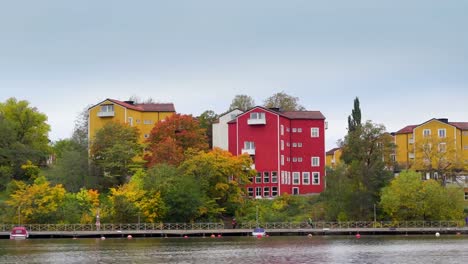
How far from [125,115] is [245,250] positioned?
53435mm

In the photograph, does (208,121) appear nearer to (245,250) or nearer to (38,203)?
(38,203)

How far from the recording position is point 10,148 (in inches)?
4648

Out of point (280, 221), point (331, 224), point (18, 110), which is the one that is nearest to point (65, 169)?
point (18, 110)

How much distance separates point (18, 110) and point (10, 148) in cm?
967

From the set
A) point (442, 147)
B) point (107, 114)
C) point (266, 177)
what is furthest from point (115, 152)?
point (442, 147)

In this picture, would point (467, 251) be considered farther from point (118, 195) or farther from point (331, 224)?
point (118, 195)

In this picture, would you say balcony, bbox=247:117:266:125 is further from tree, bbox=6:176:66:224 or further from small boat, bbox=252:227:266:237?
tree, bbox=6:176:66:224

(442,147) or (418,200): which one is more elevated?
(442,147)

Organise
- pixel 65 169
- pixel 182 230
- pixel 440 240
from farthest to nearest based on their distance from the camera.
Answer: pixel 65 169
pixel 182 230
pixel 440 240

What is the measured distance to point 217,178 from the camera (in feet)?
341

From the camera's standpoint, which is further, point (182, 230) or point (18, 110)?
point (18, 110)

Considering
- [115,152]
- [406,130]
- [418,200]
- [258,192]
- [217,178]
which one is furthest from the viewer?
[406,130]

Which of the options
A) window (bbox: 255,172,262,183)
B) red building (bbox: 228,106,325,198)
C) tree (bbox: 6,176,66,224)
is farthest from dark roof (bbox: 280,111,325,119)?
tree (bbox: 6,176,66,224)

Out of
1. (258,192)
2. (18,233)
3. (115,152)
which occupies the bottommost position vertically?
(18,233)
